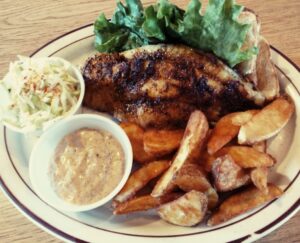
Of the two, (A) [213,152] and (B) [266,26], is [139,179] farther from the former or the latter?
(B) [266,26]

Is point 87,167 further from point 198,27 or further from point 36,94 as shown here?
point 198,27

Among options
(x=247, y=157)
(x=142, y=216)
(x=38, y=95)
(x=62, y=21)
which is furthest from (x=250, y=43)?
(x=62, y=21)

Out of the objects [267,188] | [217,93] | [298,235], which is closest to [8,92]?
[217,93]

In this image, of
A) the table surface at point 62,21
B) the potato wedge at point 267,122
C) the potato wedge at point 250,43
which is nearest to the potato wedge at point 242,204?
the potato wedge at point 267,122

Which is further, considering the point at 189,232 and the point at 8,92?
the point at 8,92

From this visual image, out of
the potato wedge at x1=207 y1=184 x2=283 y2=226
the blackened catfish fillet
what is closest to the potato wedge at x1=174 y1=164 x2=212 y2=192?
the potato wedge at x1=207 y1=184 x2=283 y2=226

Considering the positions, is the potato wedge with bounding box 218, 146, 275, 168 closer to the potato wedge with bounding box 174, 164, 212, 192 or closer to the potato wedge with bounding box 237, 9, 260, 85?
the potato wedge with bounding box 174, 164, 212, 192
